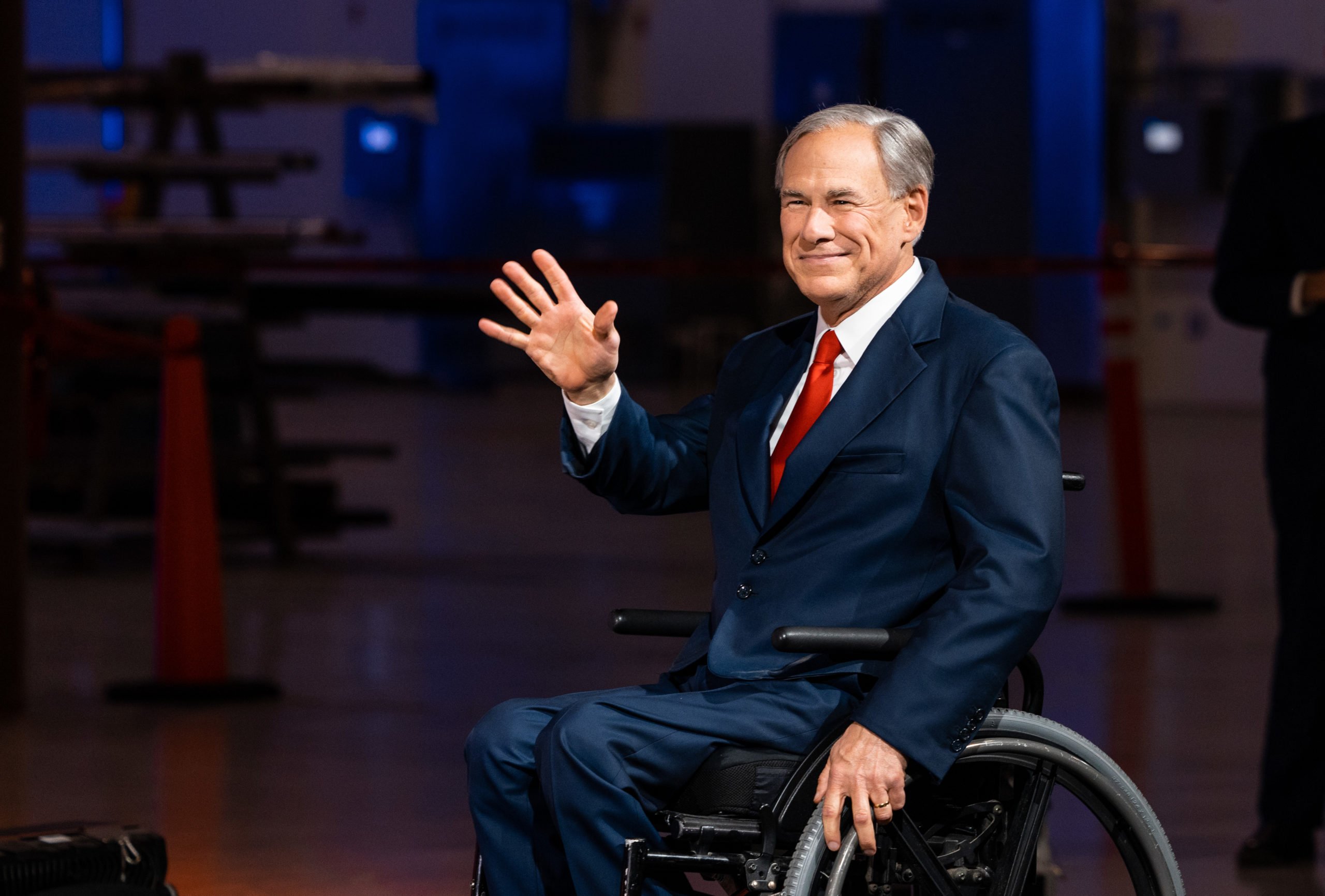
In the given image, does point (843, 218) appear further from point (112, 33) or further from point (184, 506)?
point (112, 33)

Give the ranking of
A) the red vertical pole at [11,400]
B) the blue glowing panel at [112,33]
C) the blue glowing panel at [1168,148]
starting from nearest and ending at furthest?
the red vertical pole at [11,400] → the blue glowing panel at [112,33] → the blue glowing panel at [1168,148]

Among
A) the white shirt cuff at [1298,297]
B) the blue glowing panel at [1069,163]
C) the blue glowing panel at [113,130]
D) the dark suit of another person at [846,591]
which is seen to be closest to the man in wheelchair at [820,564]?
the dark suit of another person at [846,591]

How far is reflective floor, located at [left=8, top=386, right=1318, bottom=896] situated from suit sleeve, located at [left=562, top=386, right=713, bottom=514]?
1.08m

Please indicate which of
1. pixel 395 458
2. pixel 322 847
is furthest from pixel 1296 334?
pixel 395 458

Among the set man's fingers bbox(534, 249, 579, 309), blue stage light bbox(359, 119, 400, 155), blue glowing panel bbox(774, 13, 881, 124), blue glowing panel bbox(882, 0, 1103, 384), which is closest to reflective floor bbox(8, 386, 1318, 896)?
man's fingers bbox(534, 249, 579, 309)

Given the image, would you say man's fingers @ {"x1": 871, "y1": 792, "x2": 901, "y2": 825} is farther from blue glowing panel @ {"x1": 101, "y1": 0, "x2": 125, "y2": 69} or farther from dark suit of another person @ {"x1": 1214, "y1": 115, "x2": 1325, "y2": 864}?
blue glowing panel @ {"x1": 101, "y1": 0, "x2": 125, "y2": 69}

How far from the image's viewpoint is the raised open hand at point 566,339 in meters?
2.08

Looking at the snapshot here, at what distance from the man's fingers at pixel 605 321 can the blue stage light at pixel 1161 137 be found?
16224 mm

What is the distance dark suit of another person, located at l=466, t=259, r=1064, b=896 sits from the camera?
1.85 m

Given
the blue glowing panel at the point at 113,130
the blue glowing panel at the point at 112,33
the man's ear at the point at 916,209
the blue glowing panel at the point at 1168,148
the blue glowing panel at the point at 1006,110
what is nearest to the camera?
the man's ear at the point at 916,209

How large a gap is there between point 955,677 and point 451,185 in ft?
59.5

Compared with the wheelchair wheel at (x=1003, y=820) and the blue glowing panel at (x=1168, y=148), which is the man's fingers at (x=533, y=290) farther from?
the blue glowing panel at (x=1168, y=148)

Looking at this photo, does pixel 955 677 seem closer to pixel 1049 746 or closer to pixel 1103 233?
pixel 1049 746

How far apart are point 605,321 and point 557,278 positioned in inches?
3.2
